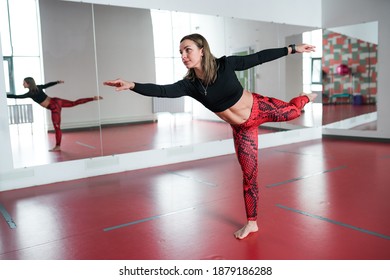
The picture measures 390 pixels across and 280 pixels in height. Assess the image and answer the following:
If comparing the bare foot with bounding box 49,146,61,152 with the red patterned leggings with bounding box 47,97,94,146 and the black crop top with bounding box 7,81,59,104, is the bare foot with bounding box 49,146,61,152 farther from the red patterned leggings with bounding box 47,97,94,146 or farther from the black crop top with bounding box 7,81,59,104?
the black crop top with bounding box 7,81,59,104

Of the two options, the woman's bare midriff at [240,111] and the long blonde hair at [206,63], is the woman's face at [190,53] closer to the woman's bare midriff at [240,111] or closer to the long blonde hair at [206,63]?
the long blonde hair at [206,63]

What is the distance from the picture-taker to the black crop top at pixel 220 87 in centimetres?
250

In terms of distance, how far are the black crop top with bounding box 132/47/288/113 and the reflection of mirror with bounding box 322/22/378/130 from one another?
17.6 ft

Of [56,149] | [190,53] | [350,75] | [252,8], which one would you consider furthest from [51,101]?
[350,75]

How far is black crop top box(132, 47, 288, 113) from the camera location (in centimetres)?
250

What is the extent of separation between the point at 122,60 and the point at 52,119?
1.27m

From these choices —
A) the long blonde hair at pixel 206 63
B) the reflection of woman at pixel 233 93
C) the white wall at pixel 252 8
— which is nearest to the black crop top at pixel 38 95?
the white wall at pixel 252 8

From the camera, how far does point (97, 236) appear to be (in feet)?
9.60

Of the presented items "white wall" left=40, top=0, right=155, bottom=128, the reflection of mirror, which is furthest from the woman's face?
the reflection of mirror

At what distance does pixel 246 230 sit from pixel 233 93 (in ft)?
3.55

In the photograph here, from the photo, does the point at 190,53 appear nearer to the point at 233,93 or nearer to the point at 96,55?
the point at 233,93

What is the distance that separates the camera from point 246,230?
281 cm

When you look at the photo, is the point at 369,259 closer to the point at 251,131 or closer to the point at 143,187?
the point at 251,131
